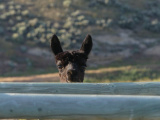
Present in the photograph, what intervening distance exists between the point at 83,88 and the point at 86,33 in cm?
3664

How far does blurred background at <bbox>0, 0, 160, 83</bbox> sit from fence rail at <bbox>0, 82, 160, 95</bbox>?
2136 cm

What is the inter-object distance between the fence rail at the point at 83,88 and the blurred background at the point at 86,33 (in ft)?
70.1

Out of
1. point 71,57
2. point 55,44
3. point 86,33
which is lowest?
point 86,33

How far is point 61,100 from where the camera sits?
3055 millimetres

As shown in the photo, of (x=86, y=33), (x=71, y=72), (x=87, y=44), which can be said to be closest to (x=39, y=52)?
(x=86, y=33)

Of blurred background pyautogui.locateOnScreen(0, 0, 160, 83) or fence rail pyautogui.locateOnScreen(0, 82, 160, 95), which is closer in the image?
fence rail pyautogui.locateOnScreen(0, 82, 160, 95)

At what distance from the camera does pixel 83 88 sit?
362 centimetres

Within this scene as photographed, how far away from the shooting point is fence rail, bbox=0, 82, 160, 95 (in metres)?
3.62

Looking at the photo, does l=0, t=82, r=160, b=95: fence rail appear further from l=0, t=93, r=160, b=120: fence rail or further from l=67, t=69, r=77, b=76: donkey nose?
l=67, t=69, r=77, b=76: donkey nose

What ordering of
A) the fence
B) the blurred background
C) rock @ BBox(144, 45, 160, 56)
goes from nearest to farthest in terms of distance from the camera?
the fence, the blurred background, rock @ BBox(144, 45, 160, 56)

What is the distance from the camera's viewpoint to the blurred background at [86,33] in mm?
30812

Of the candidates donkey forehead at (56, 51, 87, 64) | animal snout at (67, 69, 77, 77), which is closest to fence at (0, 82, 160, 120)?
→ animal snout at (67, 69, 77, 77)

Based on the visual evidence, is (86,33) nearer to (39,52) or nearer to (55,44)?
(39,52)

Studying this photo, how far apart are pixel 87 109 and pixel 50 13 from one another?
137 ft
